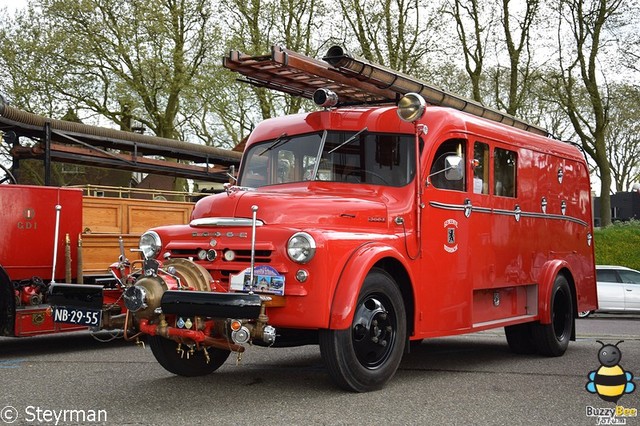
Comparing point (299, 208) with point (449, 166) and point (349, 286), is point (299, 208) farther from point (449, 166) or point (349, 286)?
point (449, 166)

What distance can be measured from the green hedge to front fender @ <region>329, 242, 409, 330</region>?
63.8ft

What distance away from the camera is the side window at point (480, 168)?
858 cm

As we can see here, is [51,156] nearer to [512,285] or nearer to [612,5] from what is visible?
[512,285]

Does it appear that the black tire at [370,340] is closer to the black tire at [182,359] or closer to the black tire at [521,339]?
the black tire at [182,359]

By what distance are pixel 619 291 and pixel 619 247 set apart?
520 centimetres

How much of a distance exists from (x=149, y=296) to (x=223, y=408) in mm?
1018

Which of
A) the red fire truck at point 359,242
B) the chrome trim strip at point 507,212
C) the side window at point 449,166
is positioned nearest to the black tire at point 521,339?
the red fire truck at point 359,242

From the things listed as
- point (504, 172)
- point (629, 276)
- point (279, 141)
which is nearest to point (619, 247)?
point (629, 276)

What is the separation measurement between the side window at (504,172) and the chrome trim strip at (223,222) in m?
3.26

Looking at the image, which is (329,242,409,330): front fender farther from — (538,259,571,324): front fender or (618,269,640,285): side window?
(618,269,640,285): side window

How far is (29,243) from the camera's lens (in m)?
10.5

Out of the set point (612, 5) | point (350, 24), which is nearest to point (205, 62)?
point (350, 24)

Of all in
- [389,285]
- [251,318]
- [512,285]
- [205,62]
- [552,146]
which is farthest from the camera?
[205,62]

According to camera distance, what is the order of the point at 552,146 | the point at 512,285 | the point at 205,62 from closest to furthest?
the point at 512,285, the point at 552,146, the point at 205,62
